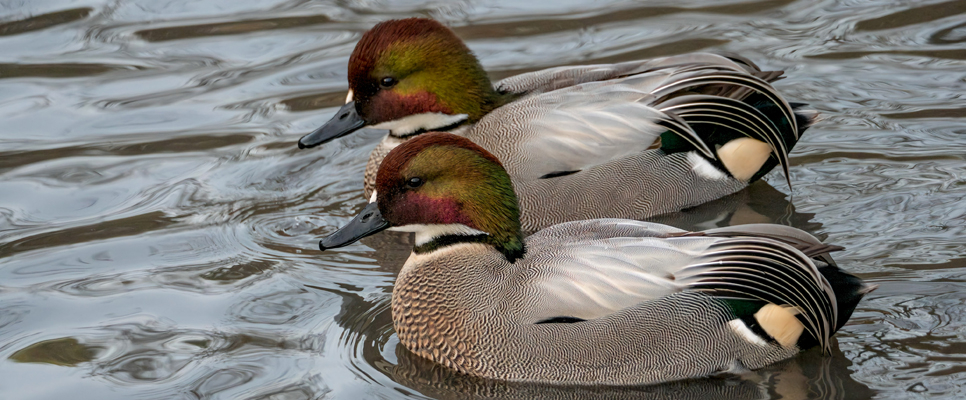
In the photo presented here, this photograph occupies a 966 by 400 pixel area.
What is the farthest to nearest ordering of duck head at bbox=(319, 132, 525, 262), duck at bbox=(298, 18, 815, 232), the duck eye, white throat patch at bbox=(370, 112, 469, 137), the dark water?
white throat patch at bbox=(370, 112, 469, 137) → the duck eye → duck at bbox=(298, 18, 815, 232) → the dark water → duck head at bbox=(319, 132, 525, 262)

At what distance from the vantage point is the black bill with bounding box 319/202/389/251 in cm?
561

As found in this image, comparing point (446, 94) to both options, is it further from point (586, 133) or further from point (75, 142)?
point (75, 142)

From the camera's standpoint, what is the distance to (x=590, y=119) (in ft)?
22.7

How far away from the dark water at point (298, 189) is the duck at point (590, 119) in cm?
33

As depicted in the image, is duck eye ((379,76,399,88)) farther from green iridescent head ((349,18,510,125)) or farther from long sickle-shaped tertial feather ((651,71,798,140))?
long sickle-shaped tertial feather ((651,71,798,140))

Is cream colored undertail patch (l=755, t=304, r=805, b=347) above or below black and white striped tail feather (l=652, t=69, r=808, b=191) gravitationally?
below

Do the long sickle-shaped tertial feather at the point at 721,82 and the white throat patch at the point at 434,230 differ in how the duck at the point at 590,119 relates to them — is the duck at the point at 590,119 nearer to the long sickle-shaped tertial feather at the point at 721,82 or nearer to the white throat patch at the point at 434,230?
the long sickle-shaped tertial feather at the point at 721,82

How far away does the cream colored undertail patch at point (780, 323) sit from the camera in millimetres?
5176

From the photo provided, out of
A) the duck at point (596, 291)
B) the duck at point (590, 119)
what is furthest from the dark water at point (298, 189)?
the duck at point (590, 119)

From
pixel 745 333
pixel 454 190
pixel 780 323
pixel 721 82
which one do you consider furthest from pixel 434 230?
pixel 721 82

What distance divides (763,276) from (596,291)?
72 centimetres

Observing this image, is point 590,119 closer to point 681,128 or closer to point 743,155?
point 681,128

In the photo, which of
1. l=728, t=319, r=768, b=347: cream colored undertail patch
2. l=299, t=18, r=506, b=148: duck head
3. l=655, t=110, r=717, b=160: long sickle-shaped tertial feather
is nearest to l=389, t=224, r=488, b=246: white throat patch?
l=728, t=319, r=768, b=347: cream colored undertail patch

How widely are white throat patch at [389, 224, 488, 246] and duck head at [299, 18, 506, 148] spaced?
1.61 meters
